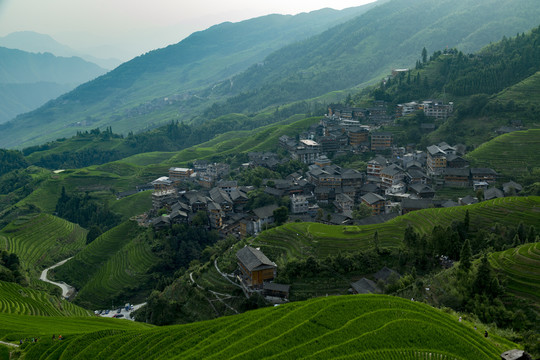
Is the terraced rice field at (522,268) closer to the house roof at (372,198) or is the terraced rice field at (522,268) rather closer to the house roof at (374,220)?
the house roof at (374,220)

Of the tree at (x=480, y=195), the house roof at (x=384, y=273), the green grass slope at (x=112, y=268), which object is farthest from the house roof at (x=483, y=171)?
the green grass slope at (x=112, y=268)

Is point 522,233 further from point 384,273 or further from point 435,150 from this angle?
point 435,150

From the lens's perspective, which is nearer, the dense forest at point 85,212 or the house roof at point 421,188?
→ the house roof at point 421,188

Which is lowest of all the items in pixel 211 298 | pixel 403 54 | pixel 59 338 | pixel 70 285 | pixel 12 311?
pixel 70 285

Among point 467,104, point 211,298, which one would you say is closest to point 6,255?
point 211,298

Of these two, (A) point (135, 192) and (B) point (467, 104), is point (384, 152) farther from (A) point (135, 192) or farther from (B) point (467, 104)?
(A) point (135, 192)

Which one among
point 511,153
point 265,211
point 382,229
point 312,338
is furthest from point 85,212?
point 511,153

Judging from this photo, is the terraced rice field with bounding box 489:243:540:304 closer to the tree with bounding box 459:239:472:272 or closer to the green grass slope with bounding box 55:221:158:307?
the tree with bounding box 459:239:472:272
